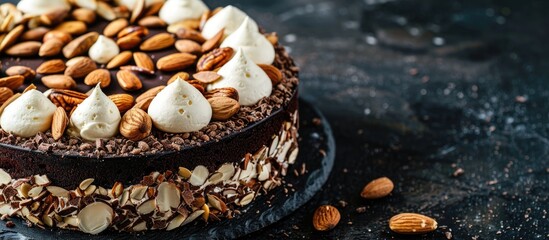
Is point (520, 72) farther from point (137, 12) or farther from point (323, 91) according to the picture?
point (137, 12)

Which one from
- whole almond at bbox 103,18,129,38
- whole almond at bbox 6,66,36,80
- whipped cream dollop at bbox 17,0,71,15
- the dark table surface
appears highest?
whipped cream dollop at bbox 17,0,71,15

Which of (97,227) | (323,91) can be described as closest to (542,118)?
(323,91)

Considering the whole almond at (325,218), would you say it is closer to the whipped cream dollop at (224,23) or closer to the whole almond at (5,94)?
the whipped cream dollop at (224,23)

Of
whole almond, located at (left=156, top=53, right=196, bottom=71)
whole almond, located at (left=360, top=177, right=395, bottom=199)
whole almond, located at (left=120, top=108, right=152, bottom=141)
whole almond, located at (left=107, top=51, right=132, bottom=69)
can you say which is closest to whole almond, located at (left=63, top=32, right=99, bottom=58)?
whole almond, located at (left=107, top=51, right=132, bottom=69)

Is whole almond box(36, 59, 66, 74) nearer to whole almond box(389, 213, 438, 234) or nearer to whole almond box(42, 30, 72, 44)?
whole almond box(42, 30, 72, 44)

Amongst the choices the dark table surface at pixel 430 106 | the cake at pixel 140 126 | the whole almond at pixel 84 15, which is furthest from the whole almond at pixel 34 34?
the dark table surface at pixel 430 106

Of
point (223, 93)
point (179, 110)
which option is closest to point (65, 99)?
point (179, 110)

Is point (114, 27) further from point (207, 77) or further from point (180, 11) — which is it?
point (207, 77)
